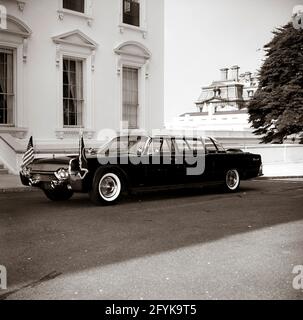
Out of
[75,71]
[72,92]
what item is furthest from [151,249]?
[75,71]

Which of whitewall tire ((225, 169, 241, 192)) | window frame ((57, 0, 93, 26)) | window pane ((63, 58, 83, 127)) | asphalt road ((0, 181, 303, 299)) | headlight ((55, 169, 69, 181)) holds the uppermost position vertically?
window frame ((57, 0, 93, 26))

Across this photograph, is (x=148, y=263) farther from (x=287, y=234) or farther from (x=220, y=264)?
(x=287, y=234)

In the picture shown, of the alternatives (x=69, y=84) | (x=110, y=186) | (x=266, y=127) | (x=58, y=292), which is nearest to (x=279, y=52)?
(x=266, y=127)

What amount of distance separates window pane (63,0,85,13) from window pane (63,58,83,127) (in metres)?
1.77

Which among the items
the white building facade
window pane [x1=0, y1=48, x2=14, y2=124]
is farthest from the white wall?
window pane [x1=0, y1=48, x2=14, y2=124]

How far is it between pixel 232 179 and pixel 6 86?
8099mm

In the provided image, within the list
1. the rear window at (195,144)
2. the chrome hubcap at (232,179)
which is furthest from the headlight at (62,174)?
the chrome hubcap at (232,179)

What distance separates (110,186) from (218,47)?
3474 millimetres

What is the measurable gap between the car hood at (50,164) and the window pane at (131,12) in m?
10.5

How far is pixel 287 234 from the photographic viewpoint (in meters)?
6.76

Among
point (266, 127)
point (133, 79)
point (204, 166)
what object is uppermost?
point (133, 79)

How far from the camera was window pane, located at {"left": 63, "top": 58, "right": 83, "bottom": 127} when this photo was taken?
1694 centimetres

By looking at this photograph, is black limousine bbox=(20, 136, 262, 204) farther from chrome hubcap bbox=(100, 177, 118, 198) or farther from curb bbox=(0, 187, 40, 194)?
curb bbox=(0, 187, 40, 194)
